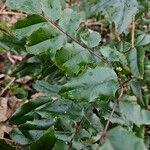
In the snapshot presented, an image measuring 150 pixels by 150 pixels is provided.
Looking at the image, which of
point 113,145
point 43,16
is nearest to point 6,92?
point 43,16

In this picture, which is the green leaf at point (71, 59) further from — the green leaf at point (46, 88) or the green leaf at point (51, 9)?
the green leaf at point (46, 88)

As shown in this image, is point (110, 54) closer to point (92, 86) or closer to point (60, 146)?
point (92, 86)

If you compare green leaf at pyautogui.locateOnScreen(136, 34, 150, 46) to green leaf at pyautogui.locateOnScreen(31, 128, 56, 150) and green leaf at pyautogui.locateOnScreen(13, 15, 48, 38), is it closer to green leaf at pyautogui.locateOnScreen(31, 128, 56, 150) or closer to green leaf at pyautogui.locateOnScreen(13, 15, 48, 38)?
green leaf at pyautogui.locateOnScreen(13, 15, 48, 38)

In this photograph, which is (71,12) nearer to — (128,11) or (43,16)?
(43,16)

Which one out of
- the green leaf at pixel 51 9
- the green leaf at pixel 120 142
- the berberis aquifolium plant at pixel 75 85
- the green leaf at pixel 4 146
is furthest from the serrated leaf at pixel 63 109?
the green leaf at pixel 120 142

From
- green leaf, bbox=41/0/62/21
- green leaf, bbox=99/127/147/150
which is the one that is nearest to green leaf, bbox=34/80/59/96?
green leaf, bbox=41/0/62/21

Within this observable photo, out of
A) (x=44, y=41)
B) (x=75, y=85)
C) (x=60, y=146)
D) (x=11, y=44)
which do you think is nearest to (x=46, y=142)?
(x=60, y=146)
